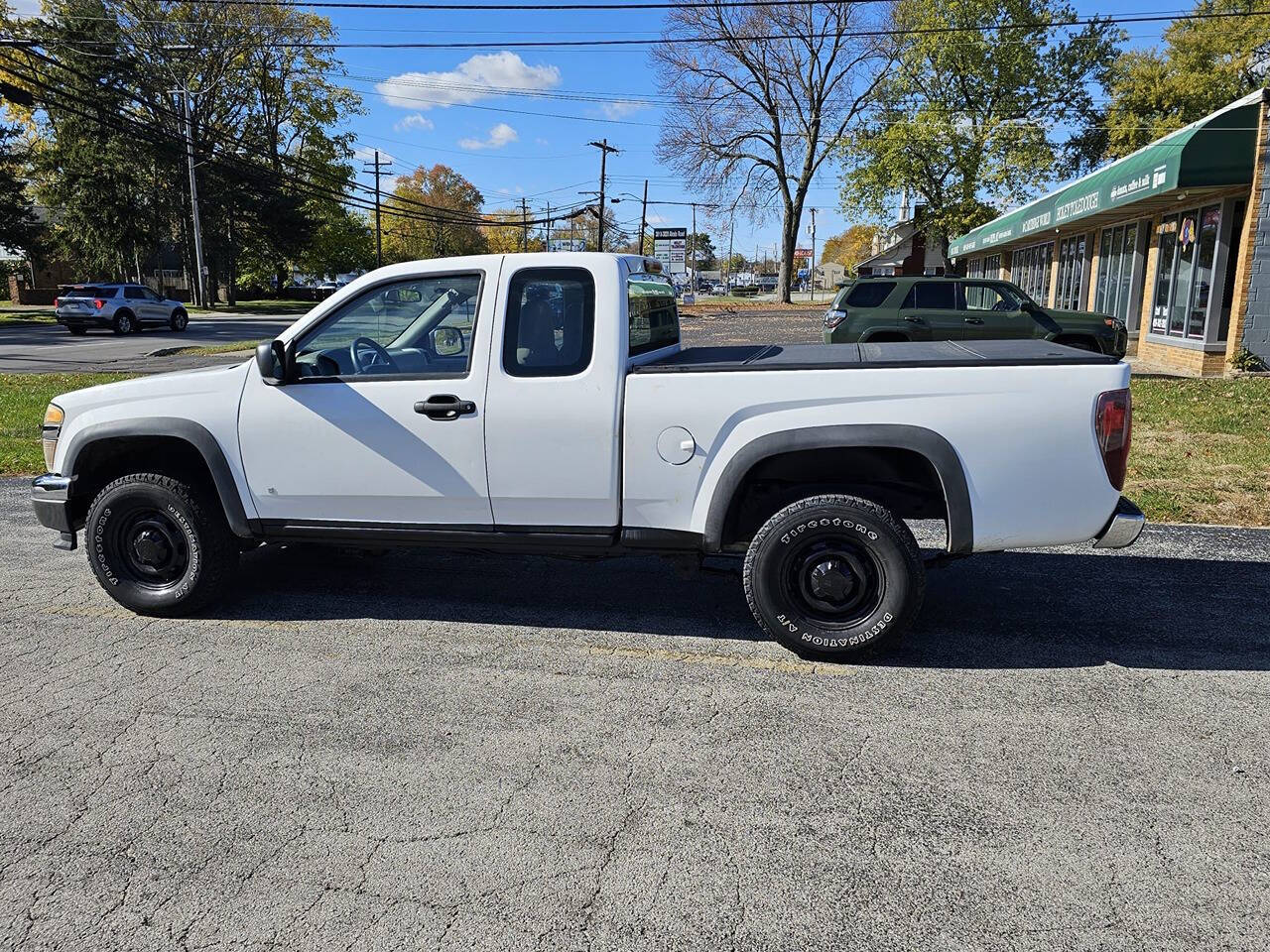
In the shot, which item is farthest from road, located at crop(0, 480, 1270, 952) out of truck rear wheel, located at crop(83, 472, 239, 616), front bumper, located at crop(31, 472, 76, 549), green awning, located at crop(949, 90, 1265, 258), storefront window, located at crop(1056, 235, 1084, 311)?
storefront window, located at crop(1056, 235, 1084, 311)

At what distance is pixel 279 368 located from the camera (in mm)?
4965

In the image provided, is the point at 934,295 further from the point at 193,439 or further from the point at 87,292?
the point at 87,292

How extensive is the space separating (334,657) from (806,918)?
286cm

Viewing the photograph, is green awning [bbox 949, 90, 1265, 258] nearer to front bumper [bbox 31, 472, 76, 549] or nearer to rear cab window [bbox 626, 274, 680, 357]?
rear cab window [bbox 626, 274, 680, 357]

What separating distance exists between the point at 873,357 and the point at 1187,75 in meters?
56.8

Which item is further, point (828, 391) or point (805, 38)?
point (805, 38)

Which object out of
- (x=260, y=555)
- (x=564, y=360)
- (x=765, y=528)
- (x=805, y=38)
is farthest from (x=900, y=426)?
(x=805, y=38)

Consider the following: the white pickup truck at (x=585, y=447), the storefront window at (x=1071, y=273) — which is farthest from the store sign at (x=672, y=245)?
the white pickup truck at (x=585, y=447)

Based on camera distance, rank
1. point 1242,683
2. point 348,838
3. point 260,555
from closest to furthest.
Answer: point 348,838 < point 1242,683 < point 260,555

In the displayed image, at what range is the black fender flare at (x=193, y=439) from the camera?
16.9 ft

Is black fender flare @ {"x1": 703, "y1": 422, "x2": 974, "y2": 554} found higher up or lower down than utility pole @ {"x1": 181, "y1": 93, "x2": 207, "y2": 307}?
lower down

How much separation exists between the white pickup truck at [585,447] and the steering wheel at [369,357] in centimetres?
1

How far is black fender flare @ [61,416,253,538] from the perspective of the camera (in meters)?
5.14

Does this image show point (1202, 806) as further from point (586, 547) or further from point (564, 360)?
Result: point (564, 360)
